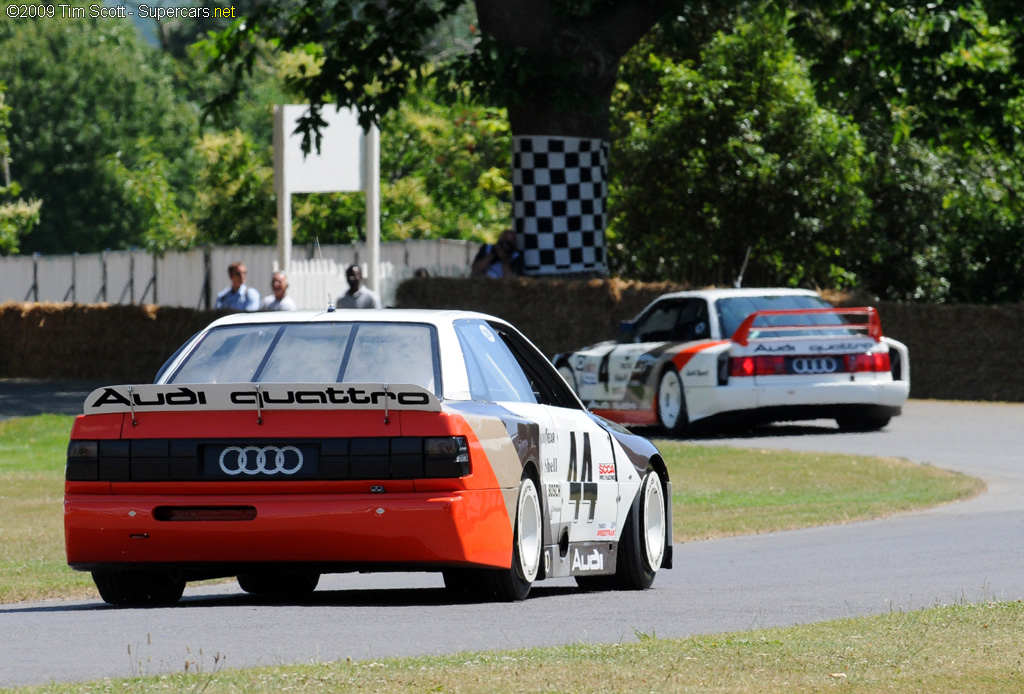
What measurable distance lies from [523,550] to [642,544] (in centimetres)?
152

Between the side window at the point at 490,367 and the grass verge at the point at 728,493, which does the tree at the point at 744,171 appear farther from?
the side window at the point at 490,367

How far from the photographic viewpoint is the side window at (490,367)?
26.4 feet

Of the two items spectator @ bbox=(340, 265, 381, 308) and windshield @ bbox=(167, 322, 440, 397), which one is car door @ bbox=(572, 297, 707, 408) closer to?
spectator @ bbox=(340, 265, 381, 308)

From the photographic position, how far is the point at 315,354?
8.10 metres

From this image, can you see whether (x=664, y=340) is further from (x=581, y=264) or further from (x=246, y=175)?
(x=246, y=175)

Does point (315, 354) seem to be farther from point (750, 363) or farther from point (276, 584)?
point (750, 363)

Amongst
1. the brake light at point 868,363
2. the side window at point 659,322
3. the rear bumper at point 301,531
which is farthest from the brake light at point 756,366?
the rear bumper at point 301,531

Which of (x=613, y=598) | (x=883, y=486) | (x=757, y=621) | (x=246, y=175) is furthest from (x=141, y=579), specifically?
(x=246, y=175)

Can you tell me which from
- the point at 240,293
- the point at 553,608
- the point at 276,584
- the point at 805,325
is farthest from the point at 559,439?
the point at 240,293

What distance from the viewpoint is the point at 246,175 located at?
47750 millimetres

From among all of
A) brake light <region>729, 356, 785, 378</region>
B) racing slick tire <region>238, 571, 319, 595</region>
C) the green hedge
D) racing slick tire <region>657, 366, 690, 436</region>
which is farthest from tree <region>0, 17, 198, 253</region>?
racing slick tire <region>238, 571, 319, 595</region>

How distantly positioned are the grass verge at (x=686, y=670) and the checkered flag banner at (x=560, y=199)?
18.8 metres

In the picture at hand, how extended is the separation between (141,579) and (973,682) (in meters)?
4.06

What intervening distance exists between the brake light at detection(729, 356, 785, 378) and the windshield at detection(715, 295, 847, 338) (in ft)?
1.44
